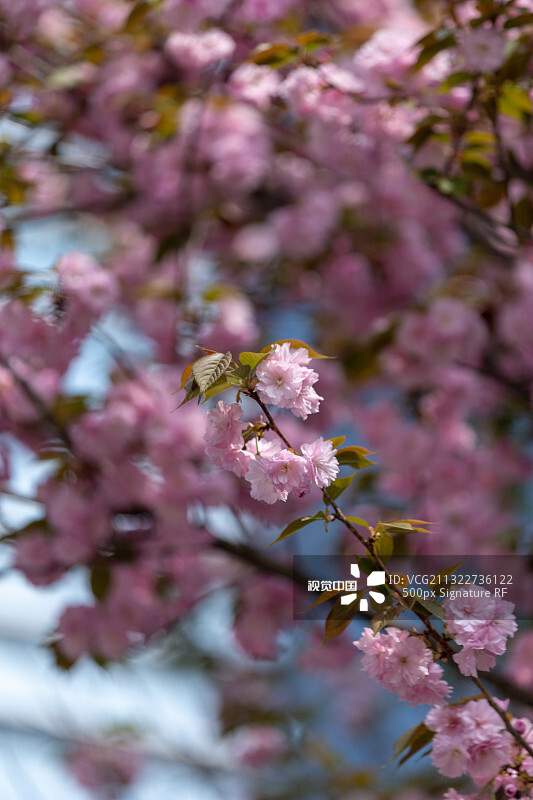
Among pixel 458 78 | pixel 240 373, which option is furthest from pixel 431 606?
pixel 458 78

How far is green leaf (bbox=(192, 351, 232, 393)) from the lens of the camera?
632mm

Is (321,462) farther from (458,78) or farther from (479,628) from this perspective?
(458,78)

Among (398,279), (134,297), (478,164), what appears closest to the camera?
(478,164)

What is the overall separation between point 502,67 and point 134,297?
1.27 meters

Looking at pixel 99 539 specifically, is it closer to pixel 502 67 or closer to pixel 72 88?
pixel 502 67

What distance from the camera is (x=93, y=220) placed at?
290cm

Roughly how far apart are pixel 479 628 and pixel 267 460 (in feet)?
0.73

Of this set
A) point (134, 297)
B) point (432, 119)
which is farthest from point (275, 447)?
point (134, 297)

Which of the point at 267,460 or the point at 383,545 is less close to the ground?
the point at 267,460

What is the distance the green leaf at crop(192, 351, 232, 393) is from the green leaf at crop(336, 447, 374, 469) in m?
0.15

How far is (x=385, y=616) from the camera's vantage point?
2.23ft

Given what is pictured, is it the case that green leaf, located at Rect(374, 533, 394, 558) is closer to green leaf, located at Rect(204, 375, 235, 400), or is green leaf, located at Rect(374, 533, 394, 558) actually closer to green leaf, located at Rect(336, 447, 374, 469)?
green leaf, located at Rect(336, 447, 374, 469)

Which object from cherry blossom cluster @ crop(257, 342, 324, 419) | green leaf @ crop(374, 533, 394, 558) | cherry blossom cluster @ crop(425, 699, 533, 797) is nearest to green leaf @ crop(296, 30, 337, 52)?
cherry blossom cluster @ crop(257, 342, 324, 419)

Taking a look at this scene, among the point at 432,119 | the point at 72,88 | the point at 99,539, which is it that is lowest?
the point at 99,539
